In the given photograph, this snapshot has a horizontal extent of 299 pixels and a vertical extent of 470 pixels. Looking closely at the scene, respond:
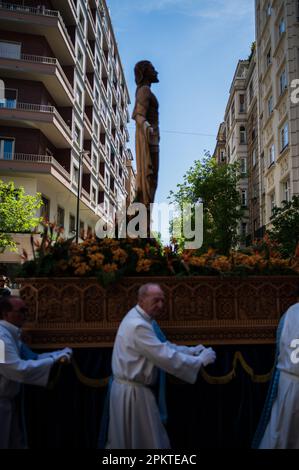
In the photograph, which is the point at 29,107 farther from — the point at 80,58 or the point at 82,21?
the point at 82,21

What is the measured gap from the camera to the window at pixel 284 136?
1952 centimetres

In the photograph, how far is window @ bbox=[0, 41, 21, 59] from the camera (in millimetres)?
21188

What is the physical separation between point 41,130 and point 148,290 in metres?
20.7

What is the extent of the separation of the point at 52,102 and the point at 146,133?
19927 mm

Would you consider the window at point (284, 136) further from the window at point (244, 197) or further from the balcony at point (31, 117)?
the window at point (244, 197)

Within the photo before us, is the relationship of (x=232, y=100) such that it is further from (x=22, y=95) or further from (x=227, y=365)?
(x=227, y=365)

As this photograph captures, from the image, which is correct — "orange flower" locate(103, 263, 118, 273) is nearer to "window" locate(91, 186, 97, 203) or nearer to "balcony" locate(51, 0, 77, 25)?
"balcony" locate(51, 0, 77, 25)

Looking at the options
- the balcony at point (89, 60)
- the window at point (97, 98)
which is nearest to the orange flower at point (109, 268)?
the balcony at point (89, 60)

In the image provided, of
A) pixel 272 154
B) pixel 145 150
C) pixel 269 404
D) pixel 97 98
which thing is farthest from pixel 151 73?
pixel 97 98

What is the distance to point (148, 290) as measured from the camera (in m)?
3.22

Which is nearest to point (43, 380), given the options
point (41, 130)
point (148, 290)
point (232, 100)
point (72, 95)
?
point (148, 290)

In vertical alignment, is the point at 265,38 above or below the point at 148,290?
above

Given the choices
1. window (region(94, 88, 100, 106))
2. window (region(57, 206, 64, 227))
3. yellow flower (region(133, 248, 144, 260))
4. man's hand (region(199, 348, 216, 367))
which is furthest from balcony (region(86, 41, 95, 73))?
man's hand (region(199, 348, 216, 367))

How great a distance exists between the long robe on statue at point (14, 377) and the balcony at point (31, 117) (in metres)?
19.4
